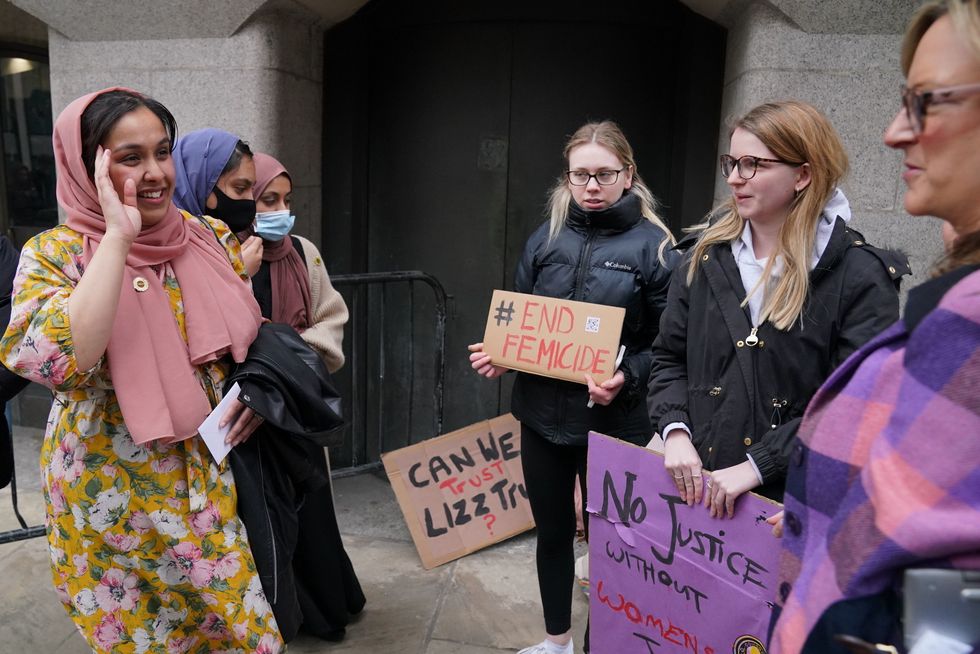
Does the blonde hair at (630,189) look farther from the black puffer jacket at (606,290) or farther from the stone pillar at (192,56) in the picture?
the stone pillar at (192,56)

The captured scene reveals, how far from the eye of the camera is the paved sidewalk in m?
3.25

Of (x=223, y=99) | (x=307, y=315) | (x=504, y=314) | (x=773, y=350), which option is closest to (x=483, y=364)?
(x=504, y=314)

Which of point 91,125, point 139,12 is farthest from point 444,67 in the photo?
point 91,125

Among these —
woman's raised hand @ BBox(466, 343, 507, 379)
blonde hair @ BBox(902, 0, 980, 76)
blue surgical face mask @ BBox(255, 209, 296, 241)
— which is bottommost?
woman's raised hand @ BBox(466, 343, 507, 379)

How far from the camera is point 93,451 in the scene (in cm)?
210

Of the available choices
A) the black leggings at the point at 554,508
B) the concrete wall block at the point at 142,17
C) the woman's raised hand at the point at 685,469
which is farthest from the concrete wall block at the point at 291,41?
the woman's raised hand at the point at 685,469

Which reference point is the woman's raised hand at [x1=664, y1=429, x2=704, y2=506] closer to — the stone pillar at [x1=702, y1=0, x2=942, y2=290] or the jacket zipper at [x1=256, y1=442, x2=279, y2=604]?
the jacket zipper at [x1=256, y1=442, x2=279, y2=604]

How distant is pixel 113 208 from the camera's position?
196 cm

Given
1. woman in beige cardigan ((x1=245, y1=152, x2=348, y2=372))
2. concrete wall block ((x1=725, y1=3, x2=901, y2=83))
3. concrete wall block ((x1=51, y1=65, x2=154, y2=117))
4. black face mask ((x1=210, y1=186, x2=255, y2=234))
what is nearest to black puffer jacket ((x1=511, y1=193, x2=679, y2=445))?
woman in beige cardigan ((x1=245, y1=152, x2=348, y2=372))

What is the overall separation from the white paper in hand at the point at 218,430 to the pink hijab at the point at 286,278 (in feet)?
2.62

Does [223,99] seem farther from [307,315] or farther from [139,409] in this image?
[139,409]

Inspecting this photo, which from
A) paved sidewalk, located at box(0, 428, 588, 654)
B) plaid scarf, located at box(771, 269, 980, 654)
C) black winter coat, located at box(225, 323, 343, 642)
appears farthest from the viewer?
paved sidewalk, located at box(0, 428, 588, 654)

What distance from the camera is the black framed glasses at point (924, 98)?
108 centimetres

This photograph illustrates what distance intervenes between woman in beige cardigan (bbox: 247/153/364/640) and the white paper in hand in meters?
0.79
